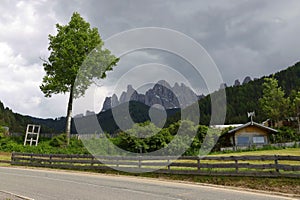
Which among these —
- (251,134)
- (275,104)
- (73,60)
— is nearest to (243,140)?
(251,134)

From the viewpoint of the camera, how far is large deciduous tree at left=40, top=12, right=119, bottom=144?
30.3 metres

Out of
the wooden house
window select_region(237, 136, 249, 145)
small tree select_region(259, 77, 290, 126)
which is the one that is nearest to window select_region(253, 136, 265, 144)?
the wooden house

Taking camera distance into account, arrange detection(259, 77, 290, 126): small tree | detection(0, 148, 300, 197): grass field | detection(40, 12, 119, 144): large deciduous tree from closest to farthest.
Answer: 1. detection(0, 148, 300, 197): grass field
2. detection(40, 12, 119, 144): large deciduous tree
3. detection(259, 77, 290, 126): small tree

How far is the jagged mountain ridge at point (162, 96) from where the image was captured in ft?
45.5

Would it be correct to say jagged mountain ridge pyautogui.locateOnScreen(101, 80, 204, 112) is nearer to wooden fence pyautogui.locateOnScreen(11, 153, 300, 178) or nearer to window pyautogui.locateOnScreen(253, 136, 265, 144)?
wooden fence pyautogui.locateOnScreen(11, 153, 300, 178)

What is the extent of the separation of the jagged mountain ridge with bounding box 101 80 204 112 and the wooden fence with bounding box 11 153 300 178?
10.5 feet

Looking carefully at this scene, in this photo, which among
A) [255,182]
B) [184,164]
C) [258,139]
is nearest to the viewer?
[255,182]

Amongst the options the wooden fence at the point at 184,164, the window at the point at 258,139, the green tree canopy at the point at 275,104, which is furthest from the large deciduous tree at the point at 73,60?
the green tree canopy at the point at 275,104

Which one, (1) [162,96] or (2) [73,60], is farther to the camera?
(2) [73,60]

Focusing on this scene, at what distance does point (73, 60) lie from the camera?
3042 centimetres

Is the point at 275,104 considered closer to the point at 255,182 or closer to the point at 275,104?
the point at 275,104

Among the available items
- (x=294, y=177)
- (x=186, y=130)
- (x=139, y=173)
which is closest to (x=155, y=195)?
(x=294, y=177)

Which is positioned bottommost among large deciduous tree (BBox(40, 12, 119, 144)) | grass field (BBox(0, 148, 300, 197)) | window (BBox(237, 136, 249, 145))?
grass field (BBox(0, 148, 300, 197))

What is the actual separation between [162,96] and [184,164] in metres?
4.03
